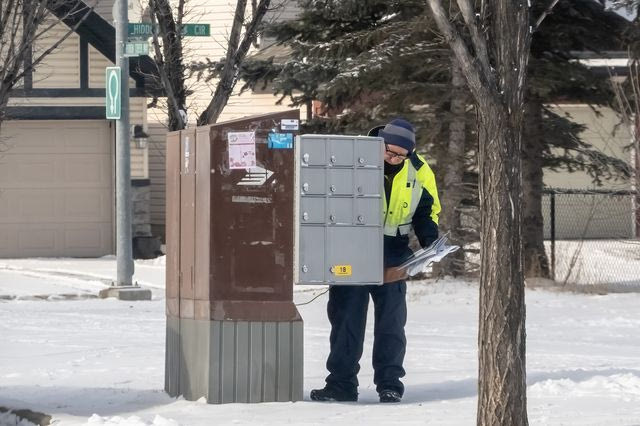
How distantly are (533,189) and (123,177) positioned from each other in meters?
5.40

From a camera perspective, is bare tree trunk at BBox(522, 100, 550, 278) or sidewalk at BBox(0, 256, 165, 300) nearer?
sidewalk at BBox(0, 256, 165, 300)

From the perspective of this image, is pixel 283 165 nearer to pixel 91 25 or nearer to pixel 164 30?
pixel 164 30

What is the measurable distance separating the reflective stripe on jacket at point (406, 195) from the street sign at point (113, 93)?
9.04 metres

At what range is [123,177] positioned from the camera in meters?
16.6

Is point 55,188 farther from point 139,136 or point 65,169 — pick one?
point 139,136

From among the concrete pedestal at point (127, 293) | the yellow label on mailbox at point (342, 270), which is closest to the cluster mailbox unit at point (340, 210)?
the yellow label on mailbox at point (342, 270)

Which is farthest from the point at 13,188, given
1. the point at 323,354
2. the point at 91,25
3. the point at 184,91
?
the point at 323,354

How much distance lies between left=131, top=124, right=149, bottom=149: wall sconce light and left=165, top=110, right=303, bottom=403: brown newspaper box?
16.0 metres

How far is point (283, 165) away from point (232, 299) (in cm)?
83

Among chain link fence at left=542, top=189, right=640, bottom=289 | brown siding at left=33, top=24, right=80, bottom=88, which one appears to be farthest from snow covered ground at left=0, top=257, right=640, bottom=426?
brown siding at left=33, top=24, right=80, bottom=88

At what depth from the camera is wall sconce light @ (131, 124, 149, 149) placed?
2359 cm

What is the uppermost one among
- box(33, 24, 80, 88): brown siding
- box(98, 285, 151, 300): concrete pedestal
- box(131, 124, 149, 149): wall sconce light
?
box(33, 24, 80, 88): brown siding

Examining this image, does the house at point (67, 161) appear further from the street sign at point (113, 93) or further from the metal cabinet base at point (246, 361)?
the metal cabinet base at point (246, 361)

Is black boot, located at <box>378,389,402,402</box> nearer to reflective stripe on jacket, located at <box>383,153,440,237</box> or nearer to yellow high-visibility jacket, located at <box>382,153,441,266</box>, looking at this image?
yellow high-visibility jacket, located at <box>382,153,441,266</box>
